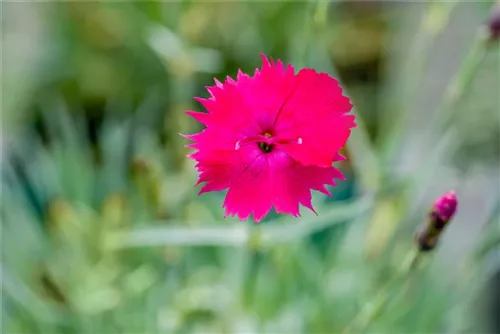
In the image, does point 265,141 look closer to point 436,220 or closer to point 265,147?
point 265,147

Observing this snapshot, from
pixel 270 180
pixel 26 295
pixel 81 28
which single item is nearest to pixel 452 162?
pixel 81 28

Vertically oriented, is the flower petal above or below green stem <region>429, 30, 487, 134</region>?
below

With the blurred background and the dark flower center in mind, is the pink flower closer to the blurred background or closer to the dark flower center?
the dark flower center

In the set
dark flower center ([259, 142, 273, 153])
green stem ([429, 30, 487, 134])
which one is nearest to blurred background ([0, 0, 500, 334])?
Answer: green stem ([429, 30, 487, 134])

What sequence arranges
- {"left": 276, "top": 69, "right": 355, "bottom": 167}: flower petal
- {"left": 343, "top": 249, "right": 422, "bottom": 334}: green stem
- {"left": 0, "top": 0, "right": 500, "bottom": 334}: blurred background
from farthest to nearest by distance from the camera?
{"left": 0, "top": 0, "right": 500, "bottom": 334}: blurred background
{"left": 343, "top": 249, "right": 422, "bottom": 334}: green stem
{"left": 276, "top": 69, "right": 355, "bottom": 167}: flower petal

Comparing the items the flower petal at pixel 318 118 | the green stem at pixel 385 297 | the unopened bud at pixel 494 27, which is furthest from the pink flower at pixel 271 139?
the unopened bud at pixel 494 27

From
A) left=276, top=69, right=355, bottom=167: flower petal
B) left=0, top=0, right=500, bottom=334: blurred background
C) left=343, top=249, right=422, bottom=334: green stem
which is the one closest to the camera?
left=276, top=69, right=355, bottom=167: flower petal

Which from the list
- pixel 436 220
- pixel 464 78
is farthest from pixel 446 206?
pixel 464 78
